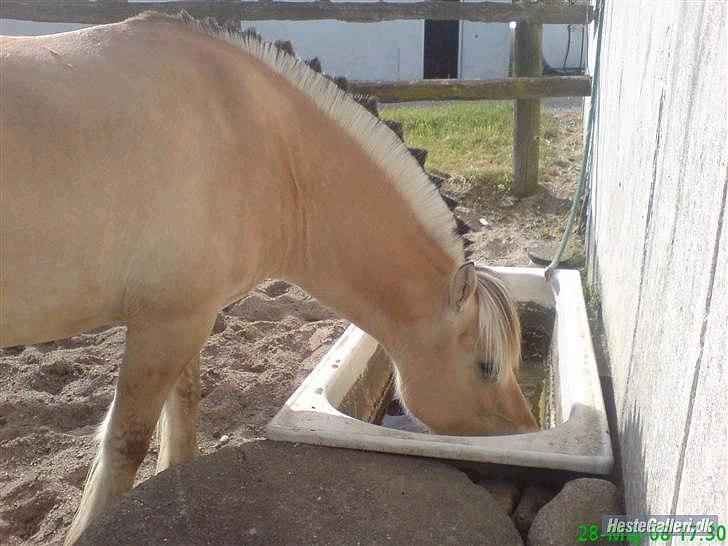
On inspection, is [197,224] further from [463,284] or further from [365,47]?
[365,47]

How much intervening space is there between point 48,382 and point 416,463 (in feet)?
6.31

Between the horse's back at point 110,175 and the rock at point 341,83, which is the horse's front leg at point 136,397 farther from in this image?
the rock at point 341,83

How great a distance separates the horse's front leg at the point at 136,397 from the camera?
7.32 feet

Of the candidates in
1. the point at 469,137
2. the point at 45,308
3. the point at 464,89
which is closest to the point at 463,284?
the point at 45,308

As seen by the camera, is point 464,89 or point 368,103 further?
point 464,89

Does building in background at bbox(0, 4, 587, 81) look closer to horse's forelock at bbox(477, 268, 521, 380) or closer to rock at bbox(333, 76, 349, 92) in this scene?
rock at bbox(333, 76, 349, 92)

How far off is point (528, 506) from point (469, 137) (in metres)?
5.62

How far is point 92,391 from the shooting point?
320 centimetres

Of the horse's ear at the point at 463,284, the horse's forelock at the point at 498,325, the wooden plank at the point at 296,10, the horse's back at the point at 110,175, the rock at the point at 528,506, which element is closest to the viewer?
the horse's back at the point at 110,175

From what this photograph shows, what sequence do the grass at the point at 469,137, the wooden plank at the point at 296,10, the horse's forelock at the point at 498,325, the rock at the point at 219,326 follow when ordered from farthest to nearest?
the grass at the point at 469,137 → the wooden plank at the point at 296,10 → the rock at the point at 219,326 → the horse's forelock at the point at 498,325

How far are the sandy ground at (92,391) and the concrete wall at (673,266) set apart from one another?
1.58 meters

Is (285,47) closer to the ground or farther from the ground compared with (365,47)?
farther from the ground

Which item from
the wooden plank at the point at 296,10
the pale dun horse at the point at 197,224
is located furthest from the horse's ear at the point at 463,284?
the wooden plank at the point at 296,10

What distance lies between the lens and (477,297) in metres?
2.56
